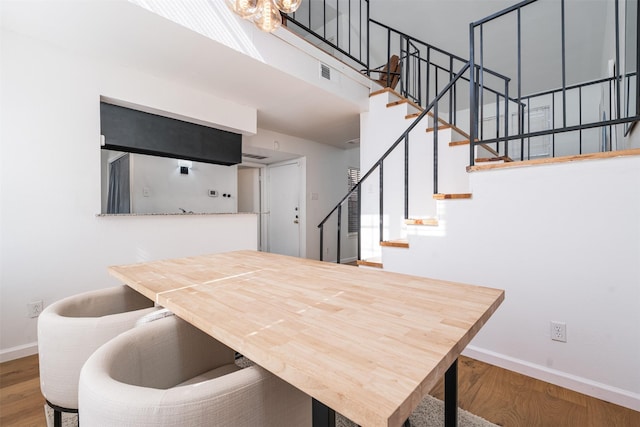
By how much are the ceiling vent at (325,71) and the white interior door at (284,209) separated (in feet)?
7.75

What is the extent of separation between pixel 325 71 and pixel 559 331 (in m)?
2.96

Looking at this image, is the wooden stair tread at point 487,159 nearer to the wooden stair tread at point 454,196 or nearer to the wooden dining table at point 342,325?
the wooden stair tread at point 454,196

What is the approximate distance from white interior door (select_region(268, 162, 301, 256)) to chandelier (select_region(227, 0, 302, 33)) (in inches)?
148

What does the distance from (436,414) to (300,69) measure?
2.90 m

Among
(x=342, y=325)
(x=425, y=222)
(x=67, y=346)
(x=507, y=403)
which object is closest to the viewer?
(x=342, y=325)

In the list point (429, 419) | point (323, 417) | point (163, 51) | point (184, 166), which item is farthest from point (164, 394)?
point (184, 166)

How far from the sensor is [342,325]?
29.1 inches

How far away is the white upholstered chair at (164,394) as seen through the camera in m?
0.57

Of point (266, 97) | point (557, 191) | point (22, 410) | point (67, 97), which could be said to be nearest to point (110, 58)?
point (67, 97)

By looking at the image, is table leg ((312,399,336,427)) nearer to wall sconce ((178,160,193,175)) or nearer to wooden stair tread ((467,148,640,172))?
wooden stair tread ((467,148,640,172))

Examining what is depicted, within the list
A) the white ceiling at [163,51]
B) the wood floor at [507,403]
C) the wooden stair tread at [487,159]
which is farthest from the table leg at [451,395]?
the white ceiling at [163,51]

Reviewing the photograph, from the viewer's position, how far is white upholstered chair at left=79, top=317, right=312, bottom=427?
0.57 metres

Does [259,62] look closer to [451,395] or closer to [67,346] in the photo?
[67,346]

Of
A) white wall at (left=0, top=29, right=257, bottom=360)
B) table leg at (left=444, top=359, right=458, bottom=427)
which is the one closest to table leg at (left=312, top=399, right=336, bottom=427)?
table leg at (left=444, top=359, right=458, bottom=427)
